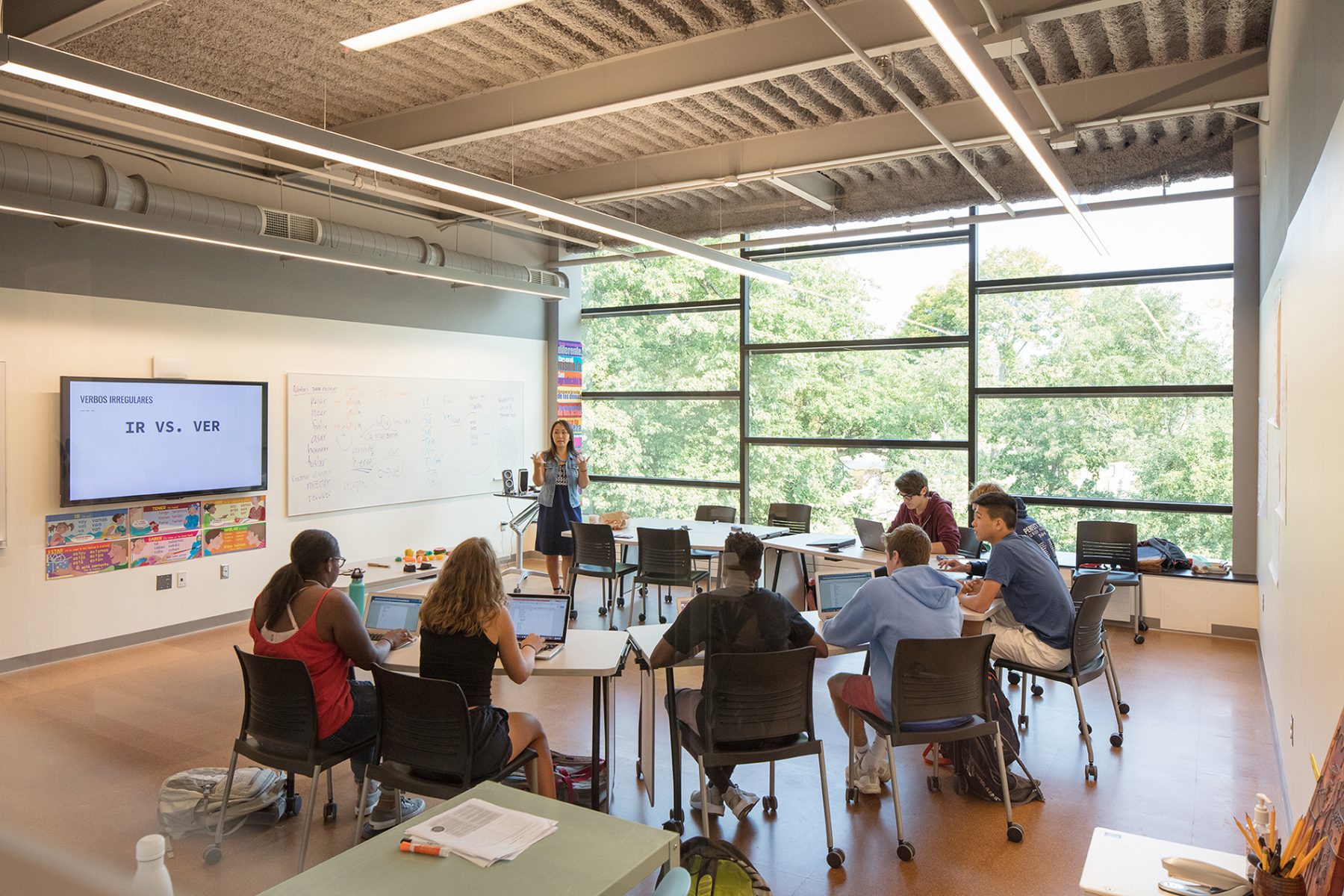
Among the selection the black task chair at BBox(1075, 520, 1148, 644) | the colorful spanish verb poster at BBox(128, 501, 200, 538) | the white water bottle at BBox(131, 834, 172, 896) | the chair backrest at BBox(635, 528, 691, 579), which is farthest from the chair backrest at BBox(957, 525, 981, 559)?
the white water bottle at BBox(131, 834, 172, 896)

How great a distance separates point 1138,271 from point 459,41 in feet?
18.7

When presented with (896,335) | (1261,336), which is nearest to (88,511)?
(1261,336)

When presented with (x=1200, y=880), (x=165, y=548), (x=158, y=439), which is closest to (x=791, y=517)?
(x=158, y=439)

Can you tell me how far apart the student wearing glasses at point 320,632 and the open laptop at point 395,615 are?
0.54m

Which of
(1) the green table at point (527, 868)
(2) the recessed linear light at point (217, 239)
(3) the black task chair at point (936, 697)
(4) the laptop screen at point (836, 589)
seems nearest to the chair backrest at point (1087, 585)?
(4) the laptop screen at point (836, 589)

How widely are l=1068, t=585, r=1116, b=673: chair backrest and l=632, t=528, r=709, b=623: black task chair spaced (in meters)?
2.90

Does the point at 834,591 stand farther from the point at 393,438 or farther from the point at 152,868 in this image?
the point at 393,438

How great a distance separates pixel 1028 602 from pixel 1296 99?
2.38m

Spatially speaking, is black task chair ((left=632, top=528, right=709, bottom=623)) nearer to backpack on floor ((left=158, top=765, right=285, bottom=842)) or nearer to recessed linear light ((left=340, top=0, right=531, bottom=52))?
backpack on floor ((left=158, top=765, right=285, bottom=842))

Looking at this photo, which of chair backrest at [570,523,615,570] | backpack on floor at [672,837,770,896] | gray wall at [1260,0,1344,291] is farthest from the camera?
chair backrest at [570,523,615,570]

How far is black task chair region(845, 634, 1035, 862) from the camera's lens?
11.2ft

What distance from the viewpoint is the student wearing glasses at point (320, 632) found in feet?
10.9

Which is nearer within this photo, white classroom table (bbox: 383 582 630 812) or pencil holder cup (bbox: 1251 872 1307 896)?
pencil holder cup (bbox: 1251 872 1307 896)

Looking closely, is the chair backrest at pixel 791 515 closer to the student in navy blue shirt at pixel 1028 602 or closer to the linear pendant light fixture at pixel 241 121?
the linear pendant light fixture at pixel 241 121
